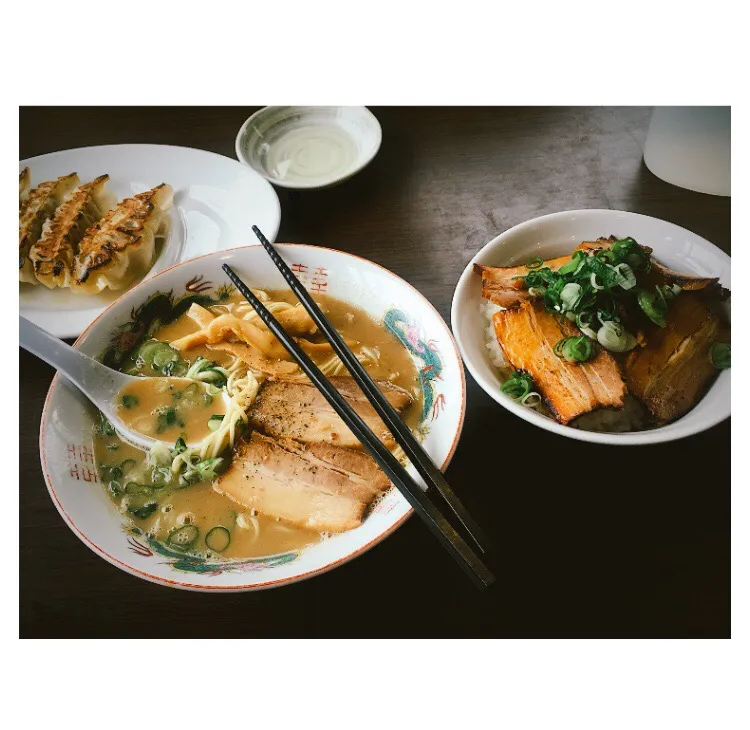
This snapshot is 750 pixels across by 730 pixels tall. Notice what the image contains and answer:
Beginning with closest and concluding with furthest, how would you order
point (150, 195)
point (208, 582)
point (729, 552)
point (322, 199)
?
1. point (208, 582)
2. point (729, 552)
3. point (150, 195)
4. point (322, 199)

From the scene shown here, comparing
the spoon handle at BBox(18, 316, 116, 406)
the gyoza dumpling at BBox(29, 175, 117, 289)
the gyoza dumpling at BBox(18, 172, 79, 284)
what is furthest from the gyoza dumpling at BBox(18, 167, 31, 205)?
the spoon handle at BBox(18, 316, 116, 406)

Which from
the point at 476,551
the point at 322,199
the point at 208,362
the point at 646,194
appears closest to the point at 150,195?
the point at 322,199

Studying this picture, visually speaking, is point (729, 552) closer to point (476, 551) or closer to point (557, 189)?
point (476, 551)

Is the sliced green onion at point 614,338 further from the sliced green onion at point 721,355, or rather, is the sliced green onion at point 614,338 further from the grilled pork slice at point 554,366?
the sliced green onion at point 721,355

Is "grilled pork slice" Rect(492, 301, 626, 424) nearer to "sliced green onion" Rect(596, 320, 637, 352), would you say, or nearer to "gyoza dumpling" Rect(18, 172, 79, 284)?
"sliced green onion" Rect(596, 320, 637, 352)

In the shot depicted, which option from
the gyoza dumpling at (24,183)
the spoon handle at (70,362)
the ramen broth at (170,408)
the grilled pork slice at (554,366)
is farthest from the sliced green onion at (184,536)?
the gyoza dumpling at (24,183)

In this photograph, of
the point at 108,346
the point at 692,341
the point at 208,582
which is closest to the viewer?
the point at 208,582

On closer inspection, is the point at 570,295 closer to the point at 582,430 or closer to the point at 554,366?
the point at 554,366
